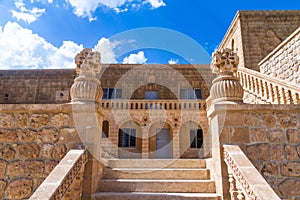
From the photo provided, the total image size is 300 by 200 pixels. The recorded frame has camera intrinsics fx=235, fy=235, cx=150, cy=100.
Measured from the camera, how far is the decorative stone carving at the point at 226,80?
11.9 feet

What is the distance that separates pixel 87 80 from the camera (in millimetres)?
3756

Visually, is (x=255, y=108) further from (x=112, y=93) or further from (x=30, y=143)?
(x=112, y=93)

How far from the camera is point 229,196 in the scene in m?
3.25

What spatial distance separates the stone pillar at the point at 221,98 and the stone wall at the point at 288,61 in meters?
4.14

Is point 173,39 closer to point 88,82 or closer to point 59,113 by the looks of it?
point 88,82

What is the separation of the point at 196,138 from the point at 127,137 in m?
4.07

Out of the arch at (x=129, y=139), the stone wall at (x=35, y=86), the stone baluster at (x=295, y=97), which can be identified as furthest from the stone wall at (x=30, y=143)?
the stone wall at (x=35, y=86)

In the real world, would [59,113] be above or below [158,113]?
below

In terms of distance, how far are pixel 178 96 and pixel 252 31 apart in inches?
230

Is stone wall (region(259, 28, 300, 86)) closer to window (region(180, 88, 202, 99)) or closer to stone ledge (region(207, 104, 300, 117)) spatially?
stone ledge (region(207, 104, 300, 117))

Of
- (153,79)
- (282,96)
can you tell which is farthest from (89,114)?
(153,79)

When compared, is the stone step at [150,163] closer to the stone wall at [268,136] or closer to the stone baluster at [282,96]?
the stone wall at [268,136]

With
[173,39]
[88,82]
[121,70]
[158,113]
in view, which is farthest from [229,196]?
[121,70]

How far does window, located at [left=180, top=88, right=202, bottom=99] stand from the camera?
15766 mm
